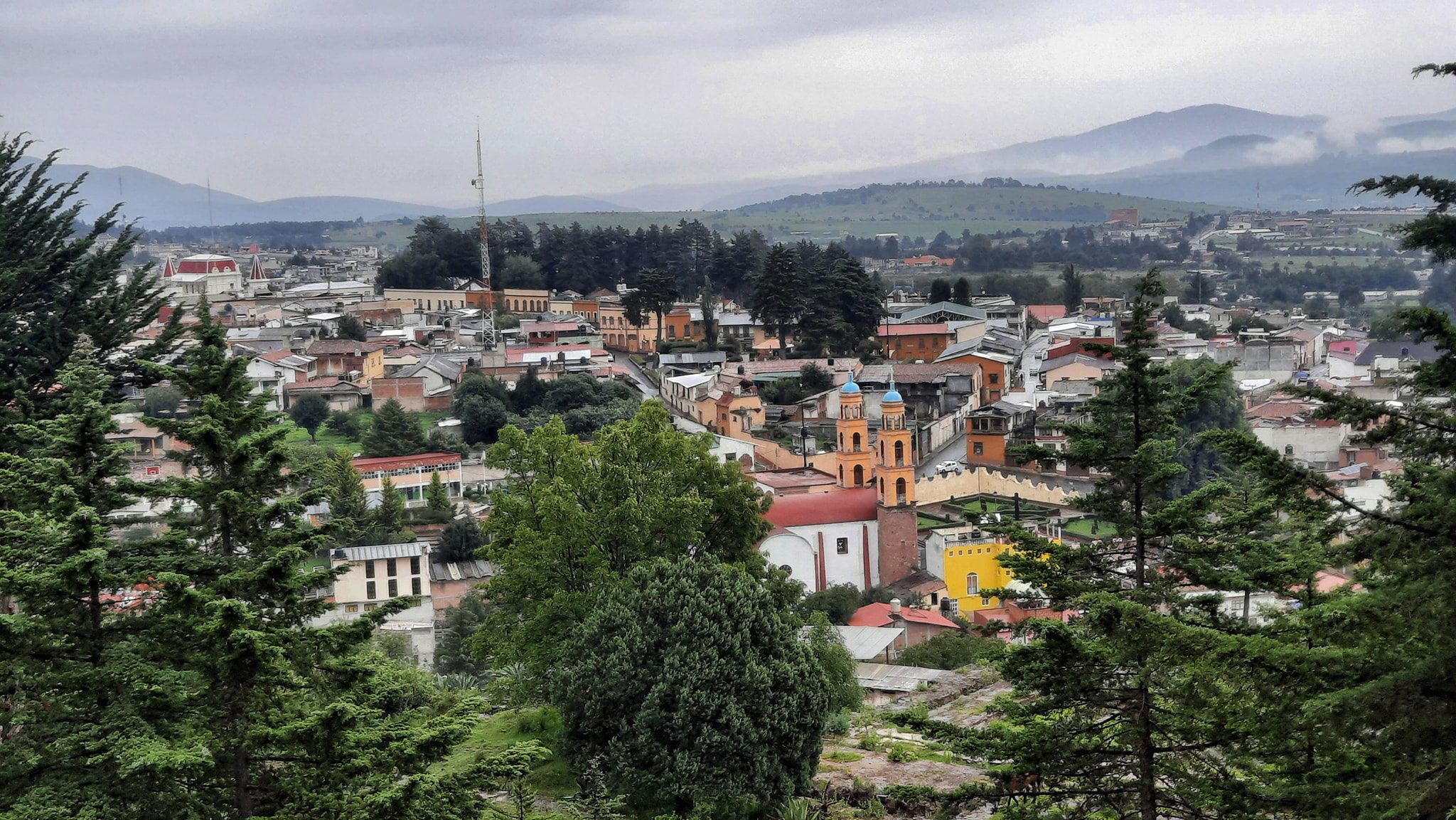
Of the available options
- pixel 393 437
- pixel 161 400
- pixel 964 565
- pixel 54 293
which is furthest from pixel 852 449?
pixel 161 400

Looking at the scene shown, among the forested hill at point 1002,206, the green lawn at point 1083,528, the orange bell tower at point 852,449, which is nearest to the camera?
the green lawn at point 1083,528

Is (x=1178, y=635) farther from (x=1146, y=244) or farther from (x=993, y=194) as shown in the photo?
(x=993, y=194)

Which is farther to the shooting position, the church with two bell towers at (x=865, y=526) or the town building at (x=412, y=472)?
the town building at (x=412, y=472)

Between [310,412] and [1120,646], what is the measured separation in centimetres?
3940

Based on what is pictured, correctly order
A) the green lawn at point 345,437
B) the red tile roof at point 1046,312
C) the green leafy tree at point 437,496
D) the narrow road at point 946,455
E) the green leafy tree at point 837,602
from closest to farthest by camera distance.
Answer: the green leafy tree at point 837,602 → the green leafy tree at point 437,496 → the narrow road at point 946,455 → the green lawn at point 345,437 → the red tile roof at point 1046,312

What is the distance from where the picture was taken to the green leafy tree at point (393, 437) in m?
38.2

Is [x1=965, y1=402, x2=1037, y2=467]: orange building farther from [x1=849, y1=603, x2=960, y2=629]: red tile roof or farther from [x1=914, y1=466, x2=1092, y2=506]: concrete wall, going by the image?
[x1=849, y1=603, x2=960, y2=629]: red tile roof

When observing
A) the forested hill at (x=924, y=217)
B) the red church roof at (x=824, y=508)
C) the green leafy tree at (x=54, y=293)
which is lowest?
the red church roof at (x=824, y=508)

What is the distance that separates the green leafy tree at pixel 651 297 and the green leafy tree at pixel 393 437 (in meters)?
15.0

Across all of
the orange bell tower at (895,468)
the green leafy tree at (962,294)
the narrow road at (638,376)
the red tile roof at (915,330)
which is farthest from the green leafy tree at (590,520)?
the green leafy tree at (962,294)

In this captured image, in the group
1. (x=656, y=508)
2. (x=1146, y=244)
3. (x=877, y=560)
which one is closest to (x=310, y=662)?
(x=656, y=508)

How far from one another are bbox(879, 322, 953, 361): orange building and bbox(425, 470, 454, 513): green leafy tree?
21045 mm

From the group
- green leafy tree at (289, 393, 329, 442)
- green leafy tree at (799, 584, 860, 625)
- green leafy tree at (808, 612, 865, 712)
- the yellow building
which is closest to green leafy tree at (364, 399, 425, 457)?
green leafy tree at (289, 393, 329, 442)

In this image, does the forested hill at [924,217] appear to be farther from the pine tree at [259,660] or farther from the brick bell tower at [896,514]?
the pine tree at [259,660]
